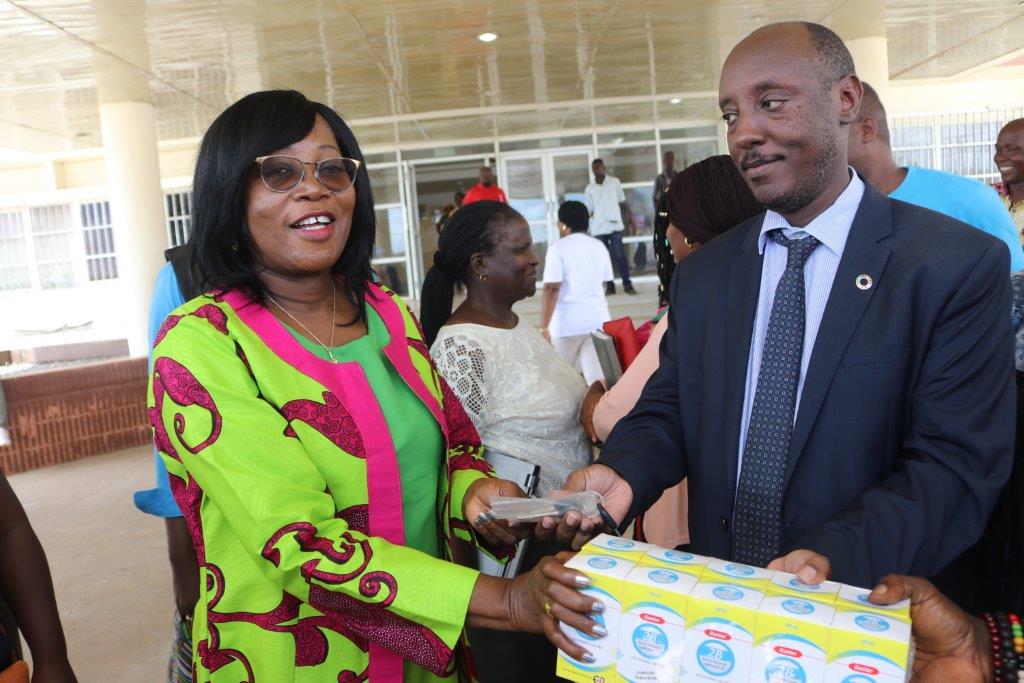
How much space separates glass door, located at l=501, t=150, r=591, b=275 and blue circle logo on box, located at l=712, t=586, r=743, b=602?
1677 centimetres

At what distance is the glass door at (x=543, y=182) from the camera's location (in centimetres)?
1781

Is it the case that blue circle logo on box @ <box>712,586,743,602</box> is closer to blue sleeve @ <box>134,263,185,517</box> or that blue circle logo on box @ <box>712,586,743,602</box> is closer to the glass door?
blue sleeve @ <box>134,263,185,517</box>

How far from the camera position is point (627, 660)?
1196 millimetres

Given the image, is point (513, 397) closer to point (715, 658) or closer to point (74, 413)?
point (715, 658)

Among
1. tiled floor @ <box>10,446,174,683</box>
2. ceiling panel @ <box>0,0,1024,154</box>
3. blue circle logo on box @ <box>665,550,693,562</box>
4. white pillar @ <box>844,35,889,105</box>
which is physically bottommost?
tiled floor @ <box>10,446,174,683</box>

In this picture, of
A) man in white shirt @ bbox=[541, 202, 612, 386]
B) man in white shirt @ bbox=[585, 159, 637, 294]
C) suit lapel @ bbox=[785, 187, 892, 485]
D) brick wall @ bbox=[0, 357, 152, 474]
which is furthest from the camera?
man in white shirt @ bbox=[585, 159, 637, 294]

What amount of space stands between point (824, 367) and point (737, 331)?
8.3 inches

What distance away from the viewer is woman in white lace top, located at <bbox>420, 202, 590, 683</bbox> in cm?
303

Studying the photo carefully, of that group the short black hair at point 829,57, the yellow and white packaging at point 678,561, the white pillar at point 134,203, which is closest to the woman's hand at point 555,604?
the yellow and white packaging at point 678,561

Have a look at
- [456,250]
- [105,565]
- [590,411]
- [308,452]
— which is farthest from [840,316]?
[105,565]

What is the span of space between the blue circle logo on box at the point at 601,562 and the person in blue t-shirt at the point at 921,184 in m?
2.67

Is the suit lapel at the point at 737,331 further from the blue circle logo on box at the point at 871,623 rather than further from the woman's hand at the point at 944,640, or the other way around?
the blue circle logo on box at the point at 871,623

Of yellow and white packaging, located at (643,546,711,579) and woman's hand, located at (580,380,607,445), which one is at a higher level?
yellow and white packaging, located at (643,546,711,579)

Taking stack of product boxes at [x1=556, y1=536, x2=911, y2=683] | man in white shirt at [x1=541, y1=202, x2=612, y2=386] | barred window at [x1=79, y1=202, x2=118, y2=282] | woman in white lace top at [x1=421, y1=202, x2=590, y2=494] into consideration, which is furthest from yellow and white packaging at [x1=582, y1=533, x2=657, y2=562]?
barred window at [x1=79, y1=202, x2=118, y2=282]
